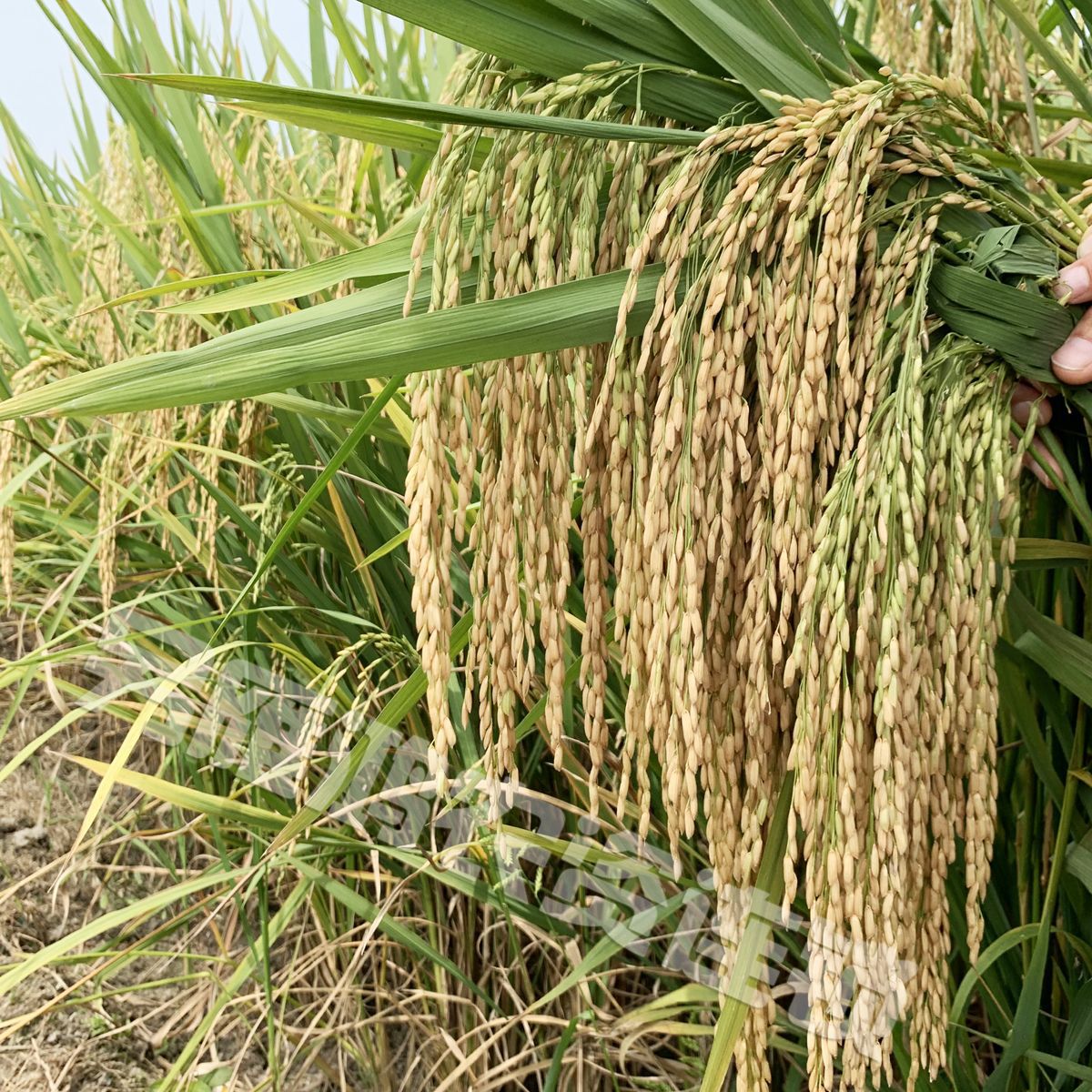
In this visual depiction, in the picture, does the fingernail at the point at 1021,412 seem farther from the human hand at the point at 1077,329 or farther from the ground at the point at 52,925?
the ground at the point at 52,925

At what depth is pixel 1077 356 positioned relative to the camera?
0.80 m

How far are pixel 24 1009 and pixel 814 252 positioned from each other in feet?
6.50

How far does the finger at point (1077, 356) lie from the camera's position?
0.80 meters

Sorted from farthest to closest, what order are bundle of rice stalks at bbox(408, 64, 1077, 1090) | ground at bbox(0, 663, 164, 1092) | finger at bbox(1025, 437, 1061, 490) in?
ground at bbox(0, 663, 164, 1092)
finger at bbox(1025, 437, 1061, 490)
bundle of rice stalks at bbox(408, 64, 1077, 1090)

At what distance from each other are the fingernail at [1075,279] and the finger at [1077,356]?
0.02 m

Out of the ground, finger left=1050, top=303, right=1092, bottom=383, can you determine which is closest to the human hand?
finger left=1050, top=303, right=1092, bottom=383

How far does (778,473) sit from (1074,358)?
0.26 metres

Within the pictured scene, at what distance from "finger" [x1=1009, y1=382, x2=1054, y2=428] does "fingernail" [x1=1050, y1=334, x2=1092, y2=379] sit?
0.05 meters

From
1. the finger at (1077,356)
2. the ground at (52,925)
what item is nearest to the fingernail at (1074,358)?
the finger at (1077,356)

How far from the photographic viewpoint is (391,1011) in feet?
5.96

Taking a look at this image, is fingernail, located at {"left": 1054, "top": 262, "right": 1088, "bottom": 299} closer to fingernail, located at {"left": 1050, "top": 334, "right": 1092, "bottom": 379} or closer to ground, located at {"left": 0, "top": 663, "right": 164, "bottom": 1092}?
fingernail, located at {"left": 1050, "top": 334, "right": 1092, "bottom": 379}

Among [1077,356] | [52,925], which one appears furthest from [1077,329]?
[52,925]

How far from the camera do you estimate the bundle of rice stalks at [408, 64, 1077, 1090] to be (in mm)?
704

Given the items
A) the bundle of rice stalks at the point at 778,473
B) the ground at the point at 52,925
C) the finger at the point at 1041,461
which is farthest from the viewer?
the ground at the point at 52,925
